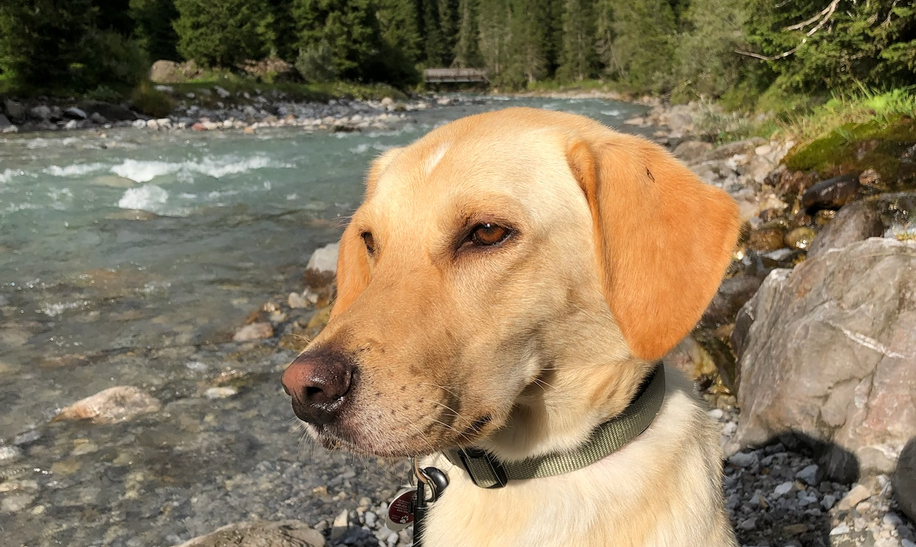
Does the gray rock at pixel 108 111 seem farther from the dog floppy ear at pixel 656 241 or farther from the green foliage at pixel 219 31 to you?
the dog floppy ear at pixel 656 241

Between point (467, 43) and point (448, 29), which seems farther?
point (448, 29)

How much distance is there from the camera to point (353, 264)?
121 inches

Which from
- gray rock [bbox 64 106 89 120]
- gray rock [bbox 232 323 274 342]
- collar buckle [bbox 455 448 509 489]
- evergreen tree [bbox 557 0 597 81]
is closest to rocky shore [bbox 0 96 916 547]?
gray rock [bbox 232 323 274 342]

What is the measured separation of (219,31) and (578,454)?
5072 cm

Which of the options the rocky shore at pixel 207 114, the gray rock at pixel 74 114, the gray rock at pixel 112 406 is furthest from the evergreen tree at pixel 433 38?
the gray rock at pixel 112 406

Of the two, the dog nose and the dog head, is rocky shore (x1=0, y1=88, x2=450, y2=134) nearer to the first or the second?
the dog head

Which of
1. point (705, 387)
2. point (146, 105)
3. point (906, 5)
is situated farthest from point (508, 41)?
point (705, 387)

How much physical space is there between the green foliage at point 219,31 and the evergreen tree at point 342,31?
4937 millimetres

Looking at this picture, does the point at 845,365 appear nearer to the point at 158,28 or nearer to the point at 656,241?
the point at 656,241

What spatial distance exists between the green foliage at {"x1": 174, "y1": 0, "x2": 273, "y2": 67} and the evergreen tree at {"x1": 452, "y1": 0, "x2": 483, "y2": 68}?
6961cm

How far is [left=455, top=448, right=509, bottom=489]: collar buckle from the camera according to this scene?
228 centimetres

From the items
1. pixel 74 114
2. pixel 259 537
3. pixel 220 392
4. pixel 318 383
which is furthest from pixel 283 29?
pixel 318 383

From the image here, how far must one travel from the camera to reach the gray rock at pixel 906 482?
3.30 meters

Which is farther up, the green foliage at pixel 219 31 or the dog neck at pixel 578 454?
the green foliage at pixel 219 31
